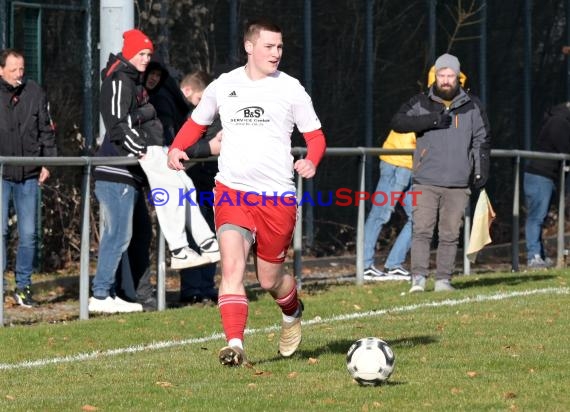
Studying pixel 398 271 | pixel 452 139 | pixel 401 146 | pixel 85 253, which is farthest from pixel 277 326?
pixel 401 146

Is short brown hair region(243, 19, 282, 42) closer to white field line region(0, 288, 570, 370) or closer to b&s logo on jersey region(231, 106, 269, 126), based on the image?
b&s logo on jersey region(231, 106, 269, 126)

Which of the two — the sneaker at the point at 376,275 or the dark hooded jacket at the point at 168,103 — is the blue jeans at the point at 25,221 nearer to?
the dark hooded jacket at the point at 168,103

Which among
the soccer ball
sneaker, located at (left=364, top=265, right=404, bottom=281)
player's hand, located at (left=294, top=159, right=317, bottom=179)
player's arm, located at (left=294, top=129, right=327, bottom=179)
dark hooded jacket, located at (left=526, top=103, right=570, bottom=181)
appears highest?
player's arm, located at (left=294, top=129, right=327, bottom=179)

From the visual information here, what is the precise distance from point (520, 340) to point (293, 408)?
2.92 meters

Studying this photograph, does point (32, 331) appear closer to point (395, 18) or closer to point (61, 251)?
point (61, 251)

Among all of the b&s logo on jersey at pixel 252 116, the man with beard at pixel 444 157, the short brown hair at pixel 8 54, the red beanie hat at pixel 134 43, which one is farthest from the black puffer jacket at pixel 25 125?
the b&s logo on jersey at pixel 252 116

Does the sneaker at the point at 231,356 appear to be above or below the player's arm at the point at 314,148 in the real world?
below

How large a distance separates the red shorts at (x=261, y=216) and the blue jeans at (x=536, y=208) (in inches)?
345

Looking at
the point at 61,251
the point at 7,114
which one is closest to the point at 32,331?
the point at 7,114

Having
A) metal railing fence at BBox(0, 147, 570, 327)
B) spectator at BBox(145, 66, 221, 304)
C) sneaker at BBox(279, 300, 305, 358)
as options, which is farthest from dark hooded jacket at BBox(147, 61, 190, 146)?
sneaker at BBox(279, 300, 305, 358)

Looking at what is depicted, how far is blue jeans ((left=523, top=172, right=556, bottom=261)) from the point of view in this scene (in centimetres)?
1770

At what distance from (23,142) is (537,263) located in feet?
22.3

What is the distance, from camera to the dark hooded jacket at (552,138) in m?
17.7

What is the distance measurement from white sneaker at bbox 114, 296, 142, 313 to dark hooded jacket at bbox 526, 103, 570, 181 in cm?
639
